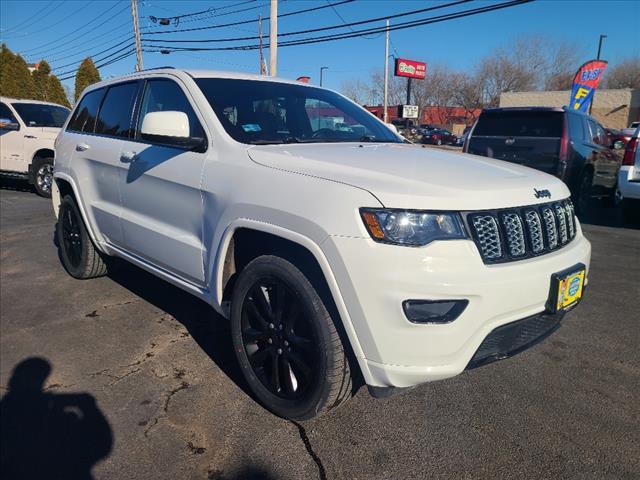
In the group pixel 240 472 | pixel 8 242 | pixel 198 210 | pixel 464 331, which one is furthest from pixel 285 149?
pixel 8 242

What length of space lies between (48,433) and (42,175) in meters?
8.87

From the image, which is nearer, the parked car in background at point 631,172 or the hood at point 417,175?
the hood at point 417,175

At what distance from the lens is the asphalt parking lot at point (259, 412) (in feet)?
7.22

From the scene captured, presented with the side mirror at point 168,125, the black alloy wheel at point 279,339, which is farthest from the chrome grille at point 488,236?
the side mirror at point 168,125

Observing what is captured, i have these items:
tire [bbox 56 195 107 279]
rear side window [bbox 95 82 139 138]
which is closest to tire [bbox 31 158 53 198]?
tire [bbox 56 195 107 279]

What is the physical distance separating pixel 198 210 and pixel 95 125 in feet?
6.50

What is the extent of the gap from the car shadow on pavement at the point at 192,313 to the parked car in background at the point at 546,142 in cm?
517

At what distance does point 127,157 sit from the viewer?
3.47m

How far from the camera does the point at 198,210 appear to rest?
2.81 metres

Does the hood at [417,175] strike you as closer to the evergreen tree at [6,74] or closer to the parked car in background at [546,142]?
the parked car in background at [546,142]

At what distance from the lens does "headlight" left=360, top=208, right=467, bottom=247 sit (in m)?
1.99

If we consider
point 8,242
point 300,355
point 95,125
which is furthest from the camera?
point 8,242

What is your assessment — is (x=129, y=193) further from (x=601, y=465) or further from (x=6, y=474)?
(x=601, y=465)

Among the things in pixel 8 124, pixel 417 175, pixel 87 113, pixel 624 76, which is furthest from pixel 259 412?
pixel 624 76
